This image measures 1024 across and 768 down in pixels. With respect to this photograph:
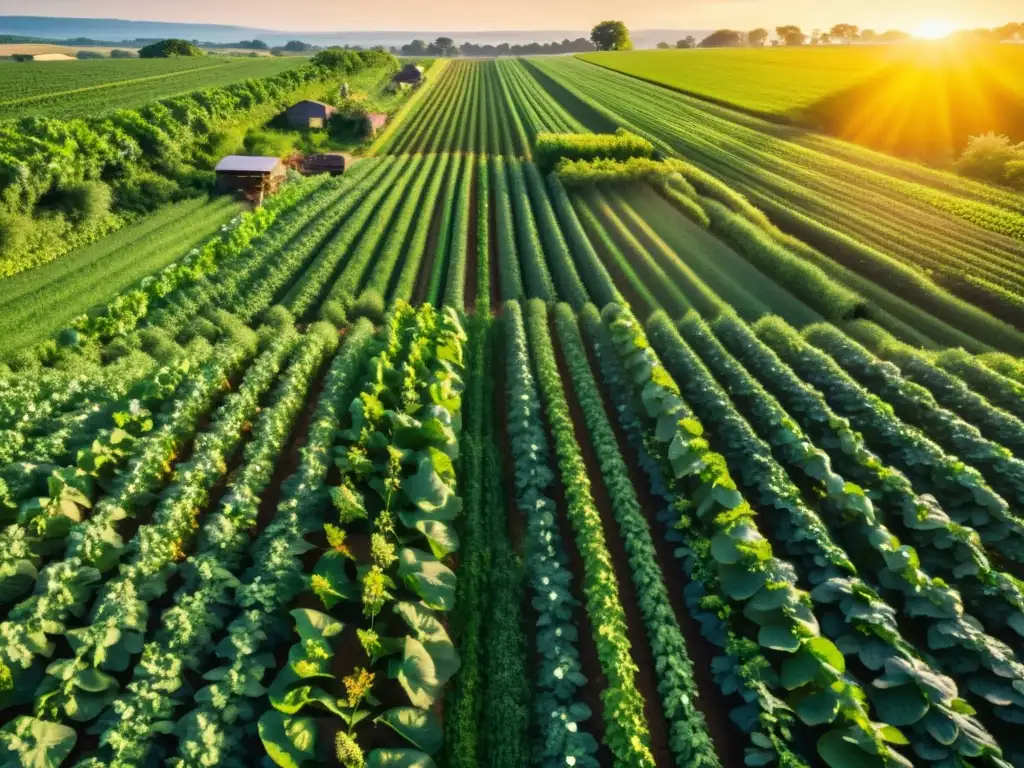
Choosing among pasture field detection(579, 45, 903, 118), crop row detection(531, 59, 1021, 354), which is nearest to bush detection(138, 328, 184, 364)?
crop row detection(531, 59, 1021, 354)

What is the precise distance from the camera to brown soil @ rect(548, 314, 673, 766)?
8.92 metres

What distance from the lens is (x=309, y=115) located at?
46.1 meters

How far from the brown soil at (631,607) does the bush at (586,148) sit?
24.9 meters

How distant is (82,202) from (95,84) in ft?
95.4

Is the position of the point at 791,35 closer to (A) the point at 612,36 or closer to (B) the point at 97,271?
(A) the point at 612,36

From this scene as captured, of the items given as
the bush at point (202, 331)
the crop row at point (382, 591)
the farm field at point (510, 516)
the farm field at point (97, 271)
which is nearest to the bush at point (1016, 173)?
the farm field at point (510, 516)

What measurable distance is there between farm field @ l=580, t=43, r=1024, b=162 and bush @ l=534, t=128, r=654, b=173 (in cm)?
1912

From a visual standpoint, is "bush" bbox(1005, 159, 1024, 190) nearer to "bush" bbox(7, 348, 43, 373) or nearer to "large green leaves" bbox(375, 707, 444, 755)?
"large green leaves" bbox(375, 707, 444, 755)

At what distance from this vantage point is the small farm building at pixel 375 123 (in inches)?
1815

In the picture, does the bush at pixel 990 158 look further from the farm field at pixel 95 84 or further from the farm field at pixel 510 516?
the farm field at pixel 95 84

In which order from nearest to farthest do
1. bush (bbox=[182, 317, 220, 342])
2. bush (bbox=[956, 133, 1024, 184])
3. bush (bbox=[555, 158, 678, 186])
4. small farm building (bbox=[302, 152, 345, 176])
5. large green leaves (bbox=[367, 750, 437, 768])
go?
large green leaves (bbox=[367, 750, 437, 768]) → bush (bbox=[182, 317, 220, 342]) → bush (bbox=[555, 158, 678, 186]) → bush (bbox=[956, 133, 1024, 184]) → small farm building (bbox=[302, 152, 345, 176])

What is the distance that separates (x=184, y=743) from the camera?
7.36 metres

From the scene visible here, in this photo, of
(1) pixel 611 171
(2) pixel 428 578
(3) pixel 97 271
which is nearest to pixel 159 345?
(3) pixel 97 271

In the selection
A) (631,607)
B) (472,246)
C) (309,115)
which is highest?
(309,115)
